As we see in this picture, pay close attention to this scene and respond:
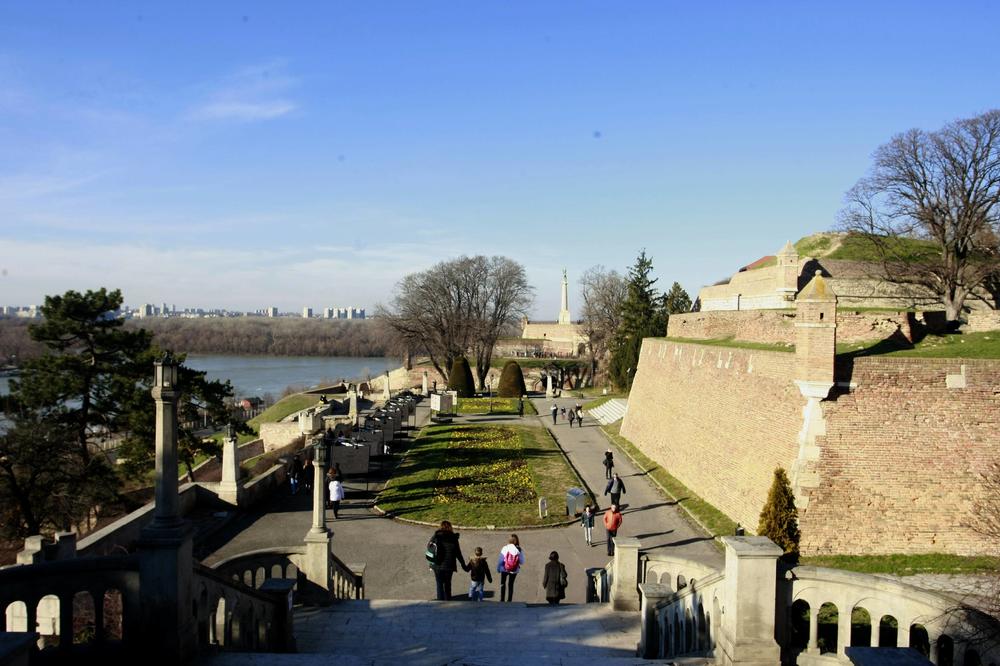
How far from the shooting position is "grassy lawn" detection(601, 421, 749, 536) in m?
16.1

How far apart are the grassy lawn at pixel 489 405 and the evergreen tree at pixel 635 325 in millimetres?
6391

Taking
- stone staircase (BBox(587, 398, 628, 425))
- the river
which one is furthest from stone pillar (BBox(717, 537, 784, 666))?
the river

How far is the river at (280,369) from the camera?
243 feet

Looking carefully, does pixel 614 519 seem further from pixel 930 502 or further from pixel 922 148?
pixel 922 148

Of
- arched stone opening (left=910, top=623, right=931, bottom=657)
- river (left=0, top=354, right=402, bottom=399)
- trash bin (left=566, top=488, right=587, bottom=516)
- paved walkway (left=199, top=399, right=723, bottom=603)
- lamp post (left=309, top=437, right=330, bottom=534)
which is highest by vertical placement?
lamp post (left=309, top=437, right=330, bottom=534)

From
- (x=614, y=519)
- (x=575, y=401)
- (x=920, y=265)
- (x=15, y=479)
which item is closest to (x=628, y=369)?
(x=575, y=401)

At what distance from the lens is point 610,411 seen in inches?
1470

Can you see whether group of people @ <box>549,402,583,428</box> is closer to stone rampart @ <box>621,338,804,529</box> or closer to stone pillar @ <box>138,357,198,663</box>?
stone rampart @ <box>621,338,804,529</box>

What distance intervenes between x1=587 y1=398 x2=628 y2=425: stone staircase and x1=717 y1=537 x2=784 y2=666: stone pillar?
29298mm

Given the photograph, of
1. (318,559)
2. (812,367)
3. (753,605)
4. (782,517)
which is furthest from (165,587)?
(812,367)

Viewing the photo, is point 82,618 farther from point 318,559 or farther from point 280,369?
point 280,369

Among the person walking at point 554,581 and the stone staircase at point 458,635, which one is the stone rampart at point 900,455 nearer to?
the person walking at point 554,581

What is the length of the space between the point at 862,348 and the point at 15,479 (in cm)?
1830

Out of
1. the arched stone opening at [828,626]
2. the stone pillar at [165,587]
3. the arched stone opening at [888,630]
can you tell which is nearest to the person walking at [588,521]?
the arched stone opening at [828,626]
